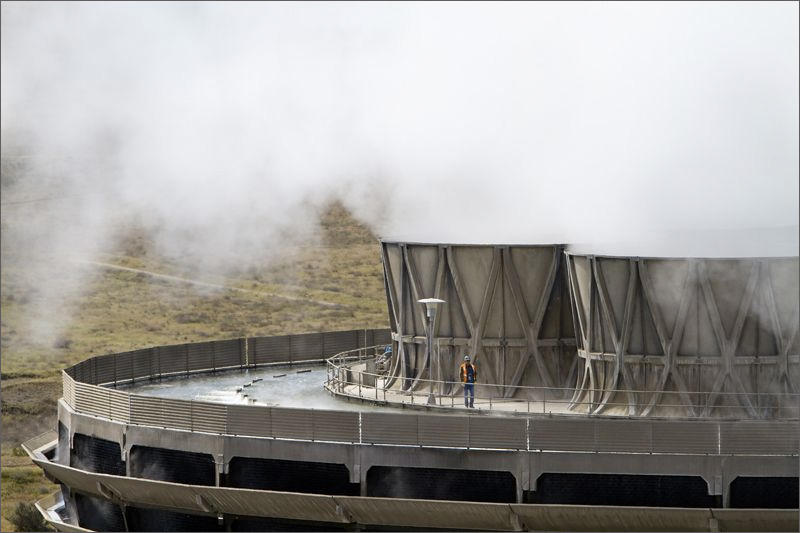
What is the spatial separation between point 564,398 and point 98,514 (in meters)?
14.7

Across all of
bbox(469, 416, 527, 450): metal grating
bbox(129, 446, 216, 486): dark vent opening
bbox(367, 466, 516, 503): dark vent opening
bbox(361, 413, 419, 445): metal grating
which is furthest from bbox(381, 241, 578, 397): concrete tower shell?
bbox(469, 416, 527, 450): metal grating

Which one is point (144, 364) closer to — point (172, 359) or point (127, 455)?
point (172, 359)

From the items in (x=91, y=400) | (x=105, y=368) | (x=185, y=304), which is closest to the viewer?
(x=91, y=400)

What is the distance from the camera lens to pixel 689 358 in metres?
45.1

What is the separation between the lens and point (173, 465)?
46.7 meters

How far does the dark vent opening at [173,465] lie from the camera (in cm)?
4619

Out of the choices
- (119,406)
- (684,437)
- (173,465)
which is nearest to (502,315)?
(684,437)

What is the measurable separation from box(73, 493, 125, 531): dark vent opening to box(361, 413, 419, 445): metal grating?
946 centimetres

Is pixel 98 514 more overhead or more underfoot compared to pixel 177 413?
more underfoot

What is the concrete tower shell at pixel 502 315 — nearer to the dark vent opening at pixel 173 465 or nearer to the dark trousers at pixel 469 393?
the dark trousers at pixel 469 393

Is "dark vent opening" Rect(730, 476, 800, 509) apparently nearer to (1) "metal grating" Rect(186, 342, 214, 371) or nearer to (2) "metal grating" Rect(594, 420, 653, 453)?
(2) "metal grating" Rect(594, 420, 653, 453)

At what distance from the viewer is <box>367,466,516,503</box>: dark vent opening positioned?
43.3m

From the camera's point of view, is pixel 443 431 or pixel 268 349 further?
pixel 268 349

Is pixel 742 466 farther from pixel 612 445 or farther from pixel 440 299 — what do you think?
pixel 440 299
